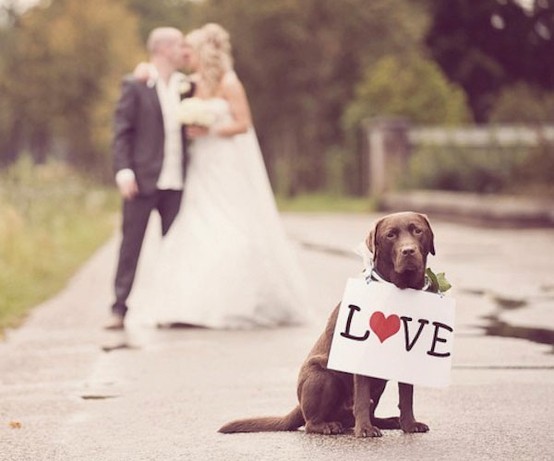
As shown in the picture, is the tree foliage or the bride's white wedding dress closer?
the bride's white wedding dress

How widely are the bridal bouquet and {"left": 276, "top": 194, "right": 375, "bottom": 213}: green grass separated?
726 inches

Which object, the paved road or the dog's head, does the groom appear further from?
the dog's head

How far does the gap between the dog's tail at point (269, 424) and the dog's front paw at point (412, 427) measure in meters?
0.42

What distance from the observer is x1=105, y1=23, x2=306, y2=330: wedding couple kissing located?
1076 centimetres

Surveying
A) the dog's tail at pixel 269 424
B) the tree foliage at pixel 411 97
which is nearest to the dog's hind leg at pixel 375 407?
the dog's tail at pixel 269 424

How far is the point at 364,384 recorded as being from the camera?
6113 millimetres

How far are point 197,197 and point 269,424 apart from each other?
4.90m

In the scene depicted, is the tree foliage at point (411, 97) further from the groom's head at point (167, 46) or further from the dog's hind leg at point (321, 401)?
the dog's hind leg at point (321, 401)

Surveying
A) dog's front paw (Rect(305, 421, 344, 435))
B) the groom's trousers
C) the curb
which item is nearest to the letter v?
dog's front paw (Rect(305, 421, 344, 435))

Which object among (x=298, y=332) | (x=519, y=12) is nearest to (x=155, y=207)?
(x=298, y=332)

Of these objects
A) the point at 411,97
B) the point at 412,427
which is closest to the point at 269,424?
the point at 412,427

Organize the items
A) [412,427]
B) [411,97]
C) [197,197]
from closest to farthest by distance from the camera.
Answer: [412,427] < [197,197] < [411,97]

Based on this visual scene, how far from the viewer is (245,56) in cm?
3978

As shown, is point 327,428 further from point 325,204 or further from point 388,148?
point 325,204
